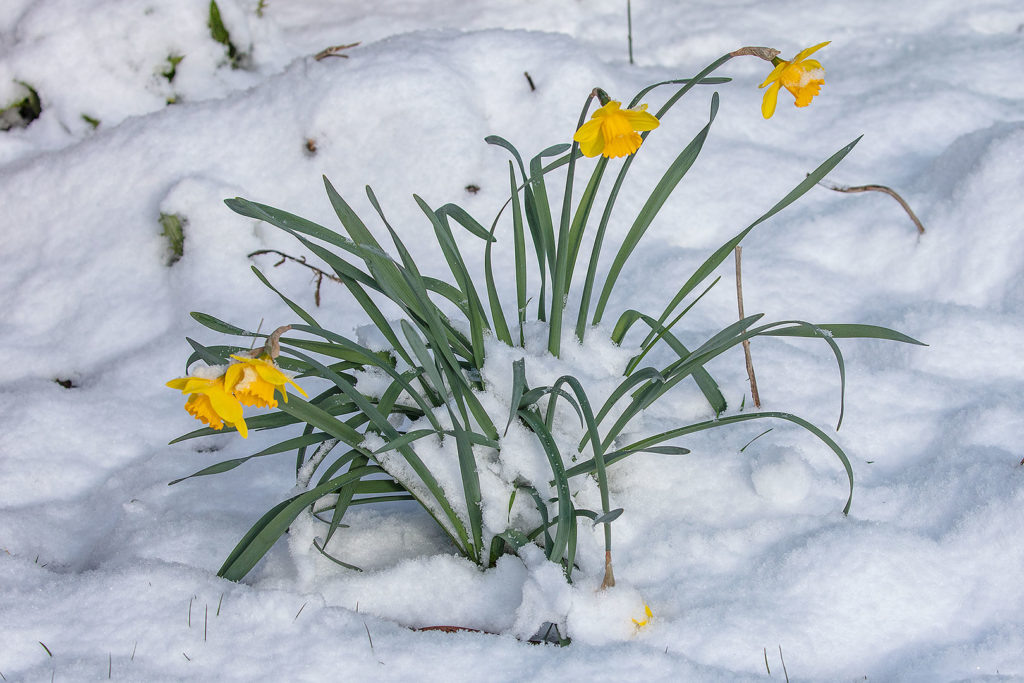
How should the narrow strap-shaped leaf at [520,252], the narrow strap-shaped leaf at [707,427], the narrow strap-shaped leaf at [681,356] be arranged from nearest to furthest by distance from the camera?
the narrow strap-shaped leaf at [707,427] < the narrow strap-shaped leaf at [520,252] < the narrow strap-shaped leaf at [681,356]

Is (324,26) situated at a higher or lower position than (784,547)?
higher

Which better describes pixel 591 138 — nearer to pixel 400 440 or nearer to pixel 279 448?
pixel 400 440

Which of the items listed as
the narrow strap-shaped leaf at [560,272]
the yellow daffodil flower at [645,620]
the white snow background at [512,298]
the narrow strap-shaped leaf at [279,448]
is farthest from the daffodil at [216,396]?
the yellow daffodil flower at [645,620]

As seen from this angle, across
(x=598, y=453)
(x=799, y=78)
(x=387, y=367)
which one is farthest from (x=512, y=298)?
(x=799, y=78)

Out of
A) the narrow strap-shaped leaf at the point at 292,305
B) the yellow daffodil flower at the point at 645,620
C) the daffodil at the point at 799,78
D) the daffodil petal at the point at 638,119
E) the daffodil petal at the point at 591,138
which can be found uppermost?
the daffodil at the point at 799,78

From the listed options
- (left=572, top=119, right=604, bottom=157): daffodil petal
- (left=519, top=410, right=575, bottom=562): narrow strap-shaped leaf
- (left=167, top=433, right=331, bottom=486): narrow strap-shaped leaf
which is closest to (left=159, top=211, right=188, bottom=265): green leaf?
(left=167, top=433, right=331, bottom=486): narrow strap-shaped leaf

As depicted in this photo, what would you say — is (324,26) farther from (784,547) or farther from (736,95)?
(784,547)

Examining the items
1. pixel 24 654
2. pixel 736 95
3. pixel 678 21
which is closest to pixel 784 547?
pixel 24 654

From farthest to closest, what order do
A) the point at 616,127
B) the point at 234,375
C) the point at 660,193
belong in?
the point at 660,193
the point at 616,127
the point at 234,375

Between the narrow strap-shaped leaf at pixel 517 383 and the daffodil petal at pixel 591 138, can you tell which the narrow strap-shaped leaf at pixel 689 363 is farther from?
the daffodil petal at pixel 591 138
